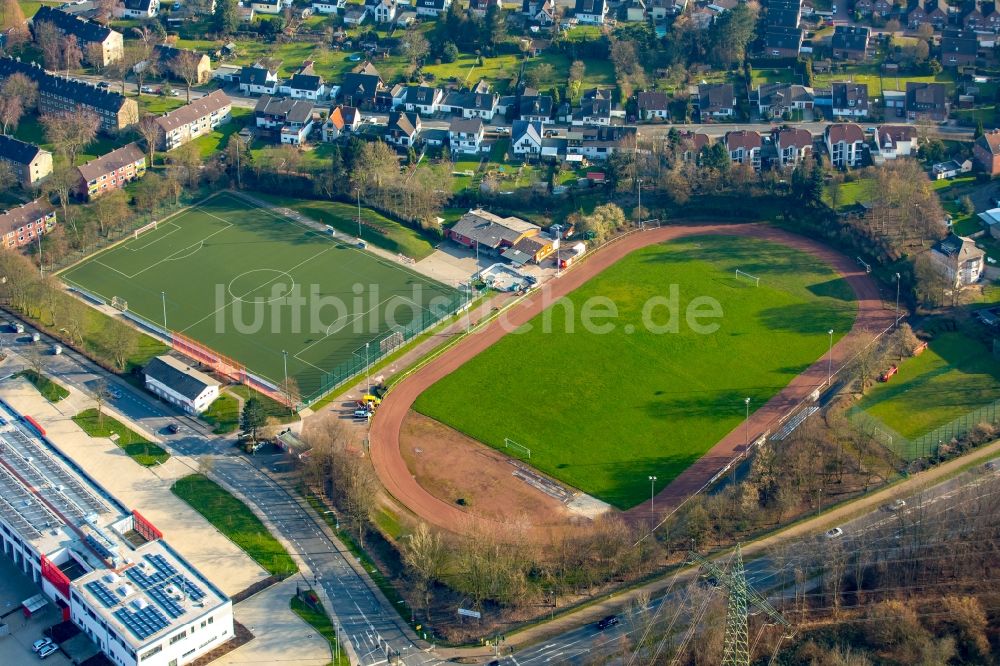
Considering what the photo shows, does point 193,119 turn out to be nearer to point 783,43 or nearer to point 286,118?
point 286,118

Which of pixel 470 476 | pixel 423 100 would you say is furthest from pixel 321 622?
pixel 423 100

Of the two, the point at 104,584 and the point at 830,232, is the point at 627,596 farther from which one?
the point at 830,232

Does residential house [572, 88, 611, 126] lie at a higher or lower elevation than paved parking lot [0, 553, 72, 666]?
higher

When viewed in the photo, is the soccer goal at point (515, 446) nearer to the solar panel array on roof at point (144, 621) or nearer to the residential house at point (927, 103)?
the solar panel array on roof at point (144, 621)

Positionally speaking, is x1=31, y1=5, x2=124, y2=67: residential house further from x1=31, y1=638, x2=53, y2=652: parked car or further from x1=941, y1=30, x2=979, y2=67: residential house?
x1=941, y1=30, x2=979, y2=67: residential house

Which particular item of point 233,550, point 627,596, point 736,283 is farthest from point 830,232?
point 233,550

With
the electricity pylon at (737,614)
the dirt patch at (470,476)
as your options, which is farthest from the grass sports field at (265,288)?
the electricity pylon at (737,614)

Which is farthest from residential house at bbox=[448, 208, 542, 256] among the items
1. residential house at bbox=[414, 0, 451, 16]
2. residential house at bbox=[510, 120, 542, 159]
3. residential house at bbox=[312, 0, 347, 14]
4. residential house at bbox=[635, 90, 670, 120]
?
residential house at bbox=[312, 0, 347, 14]
